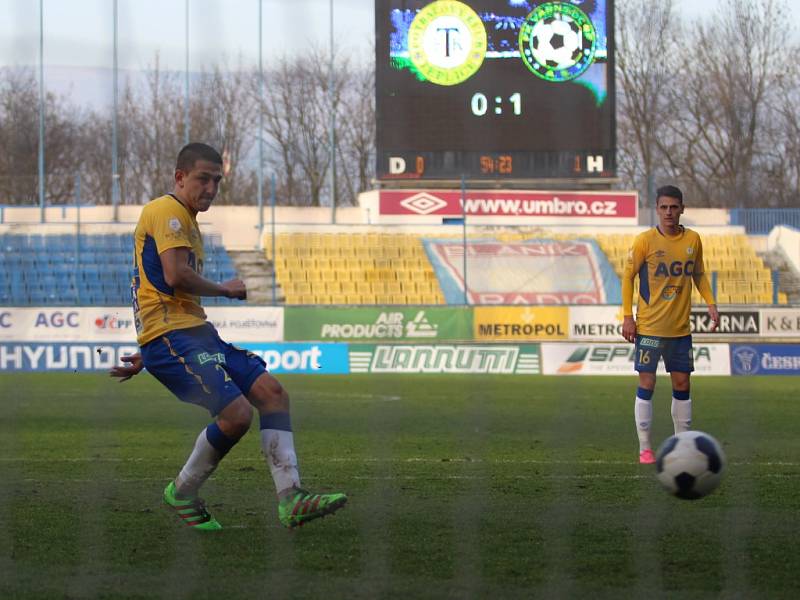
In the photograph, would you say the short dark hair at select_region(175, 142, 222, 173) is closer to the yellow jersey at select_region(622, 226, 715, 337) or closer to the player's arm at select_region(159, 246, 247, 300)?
the player's arm at select_region(159, 246, 247, 300)

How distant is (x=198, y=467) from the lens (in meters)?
6.64

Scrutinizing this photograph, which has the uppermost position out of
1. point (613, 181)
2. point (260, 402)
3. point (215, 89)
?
point (215, 89)

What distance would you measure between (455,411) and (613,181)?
15.8m

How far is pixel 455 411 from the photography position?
1602 centimetres

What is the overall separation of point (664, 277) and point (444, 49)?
19928 millimetres

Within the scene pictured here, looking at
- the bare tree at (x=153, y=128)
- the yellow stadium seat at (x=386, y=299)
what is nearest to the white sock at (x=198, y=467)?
the yellow stadium seat at (x=386, y=299)

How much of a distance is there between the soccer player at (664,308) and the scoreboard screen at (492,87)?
19654 mm

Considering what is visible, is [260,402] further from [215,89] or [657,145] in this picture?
[657,145]

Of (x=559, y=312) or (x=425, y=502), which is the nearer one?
(x=425, y=502)

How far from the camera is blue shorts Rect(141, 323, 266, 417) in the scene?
639 centimetres

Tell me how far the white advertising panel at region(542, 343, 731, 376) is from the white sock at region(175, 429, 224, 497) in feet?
59.8

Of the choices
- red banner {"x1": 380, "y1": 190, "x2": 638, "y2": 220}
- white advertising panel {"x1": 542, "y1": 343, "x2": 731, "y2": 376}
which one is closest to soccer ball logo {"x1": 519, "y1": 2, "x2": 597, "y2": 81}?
red banner {"x1": 380, "y1": 190, "x2": 638, "y2": 220}

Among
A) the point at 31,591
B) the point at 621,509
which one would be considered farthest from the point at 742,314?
the point at 31,591

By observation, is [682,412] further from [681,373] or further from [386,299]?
[386,299]
